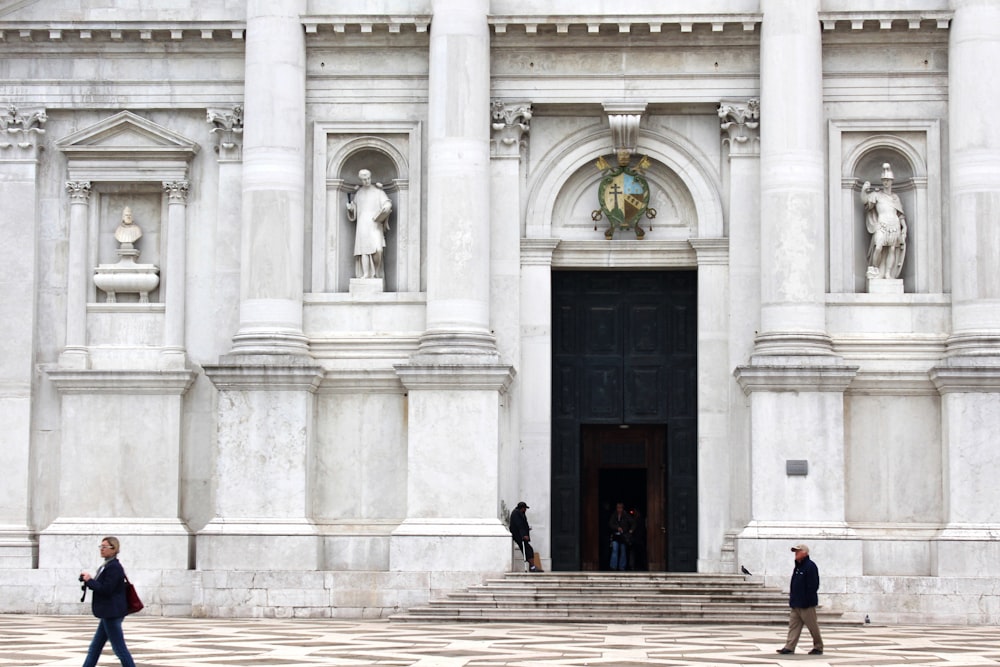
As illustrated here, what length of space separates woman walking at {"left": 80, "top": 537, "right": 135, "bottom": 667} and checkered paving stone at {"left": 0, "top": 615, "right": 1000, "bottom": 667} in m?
1.93

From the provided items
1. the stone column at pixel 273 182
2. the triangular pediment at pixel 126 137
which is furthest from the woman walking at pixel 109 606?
the triangular pediment at pixel 126 137

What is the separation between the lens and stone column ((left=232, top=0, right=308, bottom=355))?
121ft

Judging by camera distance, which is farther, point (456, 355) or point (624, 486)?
point (624, 486)

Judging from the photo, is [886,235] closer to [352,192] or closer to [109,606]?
[352,192]

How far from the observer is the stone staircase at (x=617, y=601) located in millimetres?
33469

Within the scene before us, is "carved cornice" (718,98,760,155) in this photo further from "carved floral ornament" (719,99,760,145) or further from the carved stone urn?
the carved stone urn

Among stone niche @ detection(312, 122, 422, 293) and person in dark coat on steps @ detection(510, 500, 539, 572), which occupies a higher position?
stone niche @ detection(312, 122, 422, 293)

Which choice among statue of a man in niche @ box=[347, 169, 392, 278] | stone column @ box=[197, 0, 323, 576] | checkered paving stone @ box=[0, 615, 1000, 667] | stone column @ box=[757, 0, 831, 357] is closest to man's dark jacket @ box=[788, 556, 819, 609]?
checkered paving stone @ box=[0, 615, 1000, 667]

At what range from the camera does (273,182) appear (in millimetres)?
37156

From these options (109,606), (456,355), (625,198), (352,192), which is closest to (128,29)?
(352,192)

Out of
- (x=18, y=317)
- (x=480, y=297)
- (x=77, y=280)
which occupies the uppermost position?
(x=77, y=280)

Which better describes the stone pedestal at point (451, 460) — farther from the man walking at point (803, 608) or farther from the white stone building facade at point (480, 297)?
the man walking at point (803, 608)

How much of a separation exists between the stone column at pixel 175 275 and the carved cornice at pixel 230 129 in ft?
3.55

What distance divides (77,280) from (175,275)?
6.70 feet
